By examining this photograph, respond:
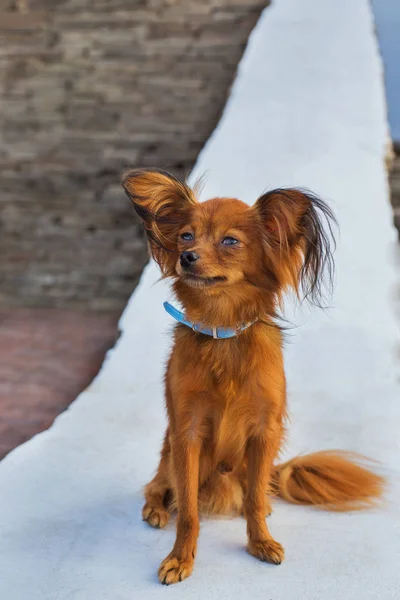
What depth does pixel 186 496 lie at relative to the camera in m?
1.80

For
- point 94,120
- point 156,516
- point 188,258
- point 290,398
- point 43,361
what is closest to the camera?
point 188,258

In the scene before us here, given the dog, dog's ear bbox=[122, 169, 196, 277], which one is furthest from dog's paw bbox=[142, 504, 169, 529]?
dog's ear bbox=[122, 169, 196, 277]

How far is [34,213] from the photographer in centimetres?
478

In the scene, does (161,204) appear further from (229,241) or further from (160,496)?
(160,496)

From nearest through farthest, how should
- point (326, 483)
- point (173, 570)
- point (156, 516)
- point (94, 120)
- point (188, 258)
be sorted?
point (188, 258)
point (173, 570)
point (156, 516)
point (326, 483)
point (94, 120)

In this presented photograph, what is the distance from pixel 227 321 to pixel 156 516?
25.5 inches

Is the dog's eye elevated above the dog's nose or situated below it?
above

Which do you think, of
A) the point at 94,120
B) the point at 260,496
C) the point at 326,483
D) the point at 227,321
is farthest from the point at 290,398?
the point at 94,120

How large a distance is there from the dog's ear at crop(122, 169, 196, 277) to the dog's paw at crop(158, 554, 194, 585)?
728mm

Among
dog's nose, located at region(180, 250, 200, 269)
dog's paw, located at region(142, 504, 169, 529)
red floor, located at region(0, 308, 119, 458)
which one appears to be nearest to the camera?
dog's nose, located at region(180, 250, 200, 269)

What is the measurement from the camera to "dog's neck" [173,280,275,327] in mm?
1772

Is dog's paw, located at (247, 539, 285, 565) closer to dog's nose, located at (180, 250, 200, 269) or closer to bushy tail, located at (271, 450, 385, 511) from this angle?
bushy tail, located at (271, 450, 385, 511)

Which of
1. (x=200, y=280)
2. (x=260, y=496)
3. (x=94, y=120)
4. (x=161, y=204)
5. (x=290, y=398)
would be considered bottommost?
(x=290, y=398)

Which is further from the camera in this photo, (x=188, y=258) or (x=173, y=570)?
(x=173, y=570)
